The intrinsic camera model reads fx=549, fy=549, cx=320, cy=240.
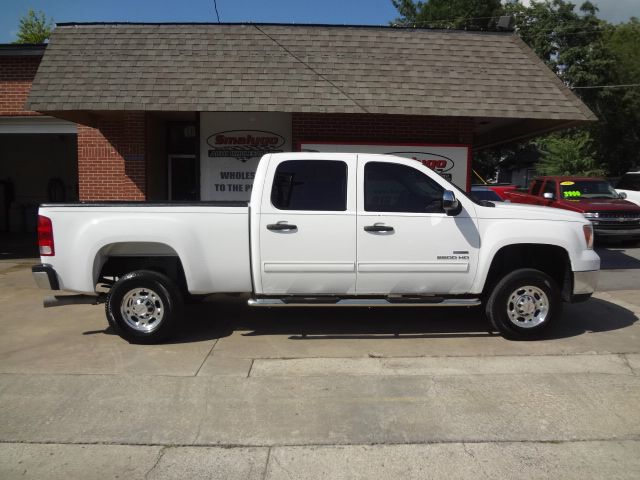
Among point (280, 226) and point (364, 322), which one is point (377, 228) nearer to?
point (280, 226)

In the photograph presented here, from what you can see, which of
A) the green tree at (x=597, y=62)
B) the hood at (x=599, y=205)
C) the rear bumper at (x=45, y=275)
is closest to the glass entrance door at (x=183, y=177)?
the rear bumper at (x=45, y=275)

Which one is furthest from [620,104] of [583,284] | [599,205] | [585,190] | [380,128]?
[583,284]

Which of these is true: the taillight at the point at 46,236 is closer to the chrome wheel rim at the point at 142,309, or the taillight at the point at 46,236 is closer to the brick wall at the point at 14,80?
the chrome wheel rim at the point at 142,309

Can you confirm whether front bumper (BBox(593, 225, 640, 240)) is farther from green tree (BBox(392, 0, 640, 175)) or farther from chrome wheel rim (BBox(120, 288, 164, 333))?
green tree (BBox(392, 0, 640, 175))

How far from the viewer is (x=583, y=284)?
5.99 metres

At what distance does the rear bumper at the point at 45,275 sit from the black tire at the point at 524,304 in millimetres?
4624

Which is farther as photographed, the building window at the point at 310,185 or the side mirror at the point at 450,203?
the building window at the point at 310,185

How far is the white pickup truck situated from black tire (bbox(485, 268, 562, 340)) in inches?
0.4

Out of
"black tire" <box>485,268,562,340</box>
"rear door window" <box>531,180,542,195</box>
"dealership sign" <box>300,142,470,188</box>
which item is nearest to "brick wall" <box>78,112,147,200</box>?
"dealership sign" <box>300,142,470,188</box>

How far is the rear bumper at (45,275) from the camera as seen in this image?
5.66 metres

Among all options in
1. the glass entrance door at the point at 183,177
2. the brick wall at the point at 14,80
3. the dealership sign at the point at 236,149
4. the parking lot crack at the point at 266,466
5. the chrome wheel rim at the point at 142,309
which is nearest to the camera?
the parking lot crack at the point at 266,466

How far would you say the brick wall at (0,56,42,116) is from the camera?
39.0 feet

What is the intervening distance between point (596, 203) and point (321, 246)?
9.92m

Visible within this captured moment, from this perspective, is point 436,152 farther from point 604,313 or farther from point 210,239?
point 210,239
